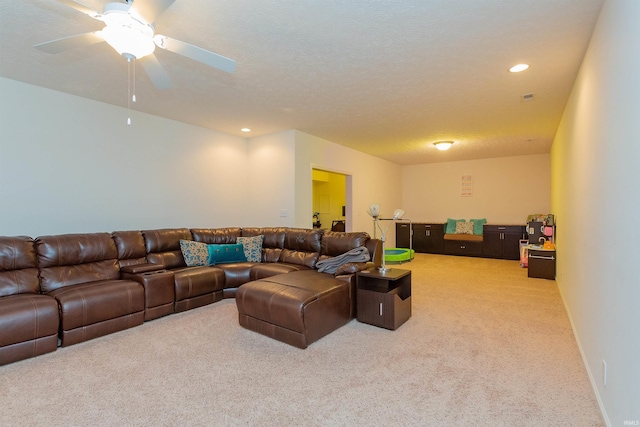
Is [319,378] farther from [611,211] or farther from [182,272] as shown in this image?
[182,272]

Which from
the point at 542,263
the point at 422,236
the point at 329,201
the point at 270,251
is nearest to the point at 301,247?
the point at 270,251

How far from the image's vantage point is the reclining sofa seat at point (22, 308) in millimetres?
2432

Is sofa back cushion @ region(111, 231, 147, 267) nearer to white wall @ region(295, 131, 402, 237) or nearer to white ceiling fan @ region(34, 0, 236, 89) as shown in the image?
white ceiling fan @ region(34, 0, 236, 89)

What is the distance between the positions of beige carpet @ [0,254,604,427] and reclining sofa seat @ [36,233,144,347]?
17cm

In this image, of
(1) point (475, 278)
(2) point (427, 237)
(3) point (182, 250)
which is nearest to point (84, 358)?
(3) point (182, 250)

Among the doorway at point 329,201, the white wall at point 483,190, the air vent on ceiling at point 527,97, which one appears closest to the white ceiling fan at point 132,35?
the air vent on ceiling at point 527,97

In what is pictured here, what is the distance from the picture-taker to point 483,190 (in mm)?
8078

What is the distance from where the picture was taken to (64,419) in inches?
70.8

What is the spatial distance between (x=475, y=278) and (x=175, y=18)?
18.2 feet

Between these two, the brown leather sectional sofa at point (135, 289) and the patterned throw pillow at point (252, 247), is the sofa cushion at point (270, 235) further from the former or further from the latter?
the brown leather sectional sofa at point (135, 289)

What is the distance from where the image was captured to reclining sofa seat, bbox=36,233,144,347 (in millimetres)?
2797

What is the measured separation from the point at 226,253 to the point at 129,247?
1241mm

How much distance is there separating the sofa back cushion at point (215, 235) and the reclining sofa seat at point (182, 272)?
6.5 inches

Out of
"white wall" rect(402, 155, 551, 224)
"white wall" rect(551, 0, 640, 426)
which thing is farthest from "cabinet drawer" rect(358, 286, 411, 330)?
"white wall" rect(402, 155, 551, 224)
